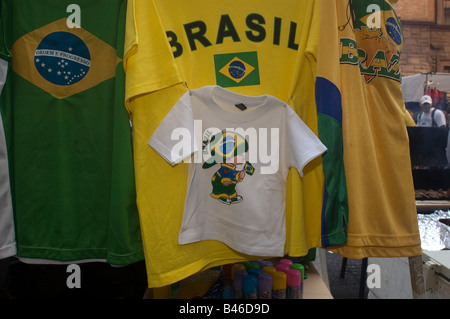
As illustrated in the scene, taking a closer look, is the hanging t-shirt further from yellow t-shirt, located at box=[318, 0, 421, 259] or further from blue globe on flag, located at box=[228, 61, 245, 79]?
yellow t-shirt, located at box=[318, 0, 421, 259]

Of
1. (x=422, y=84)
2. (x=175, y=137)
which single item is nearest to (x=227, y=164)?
(x=175, y=137)

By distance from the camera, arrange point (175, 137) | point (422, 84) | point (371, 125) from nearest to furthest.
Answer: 1. point (175, 137)
2. point (371, 125)
3. point (422, 84)

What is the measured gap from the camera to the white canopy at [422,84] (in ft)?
12.6

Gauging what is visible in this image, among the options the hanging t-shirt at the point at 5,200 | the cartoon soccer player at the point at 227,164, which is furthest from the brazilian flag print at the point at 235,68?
the hanging t-shirt at the point at 5,200

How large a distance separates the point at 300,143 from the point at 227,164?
26 centimetres

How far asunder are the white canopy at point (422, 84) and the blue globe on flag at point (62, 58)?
4320 mm

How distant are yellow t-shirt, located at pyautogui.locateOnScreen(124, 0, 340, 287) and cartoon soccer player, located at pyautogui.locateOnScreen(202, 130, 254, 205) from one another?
0.12 m

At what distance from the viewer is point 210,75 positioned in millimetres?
974

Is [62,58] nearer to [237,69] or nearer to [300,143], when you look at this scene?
[237,69]

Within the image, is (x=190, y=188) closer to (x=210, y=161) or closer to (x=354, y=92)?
(x=210, y=161)

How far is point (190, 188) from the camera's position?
0.93m

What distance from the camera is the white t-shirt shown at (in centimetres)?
94

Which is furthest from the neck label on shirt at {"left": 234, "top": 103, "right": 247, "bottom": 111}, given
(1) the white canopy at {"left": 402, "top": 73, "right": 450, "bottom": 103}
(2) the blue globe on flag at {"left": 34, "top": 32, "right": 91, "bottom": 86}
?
(1) the white canopy at {"left": 402, "top": 73, "right": 450, "bottom": 103}
